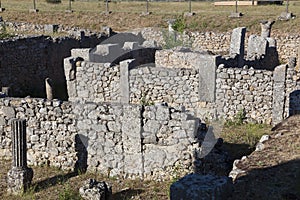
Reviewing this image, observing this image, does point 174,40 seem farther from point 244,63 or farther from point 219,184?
point 219,184

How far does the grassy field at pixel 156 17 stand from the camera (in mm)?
34469

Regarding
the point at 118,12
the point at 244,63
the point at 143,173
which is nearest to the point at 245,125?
the point at 244,63

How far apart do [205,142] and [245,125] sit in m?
4.78

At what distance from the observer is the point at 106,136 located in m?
11.3

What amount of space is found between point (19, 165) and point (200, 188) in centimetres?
501

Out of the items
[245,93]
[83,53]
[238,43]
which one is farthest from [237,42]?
[83,53]

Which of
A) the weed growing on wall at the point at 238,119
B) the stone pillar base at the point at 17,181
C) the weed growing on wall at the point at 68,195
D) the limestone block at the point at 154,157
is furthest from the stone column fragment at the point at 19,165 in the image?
the weed growing on wall at the point at 238,119

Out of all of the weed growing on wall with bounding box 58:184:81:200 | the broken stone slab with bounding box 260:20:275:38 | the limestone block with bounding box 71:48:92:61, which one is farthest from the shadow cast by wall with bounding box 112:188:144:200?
the broken stone slab with bounding box 260:20:275:38

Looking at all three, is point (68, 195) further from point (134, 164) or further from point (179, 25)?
point (179, 25)

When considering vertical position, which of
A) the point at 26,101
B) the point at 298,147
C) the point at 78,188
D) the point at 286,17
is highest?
the point at 286,17

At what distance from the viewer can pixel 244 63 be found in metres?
18.5

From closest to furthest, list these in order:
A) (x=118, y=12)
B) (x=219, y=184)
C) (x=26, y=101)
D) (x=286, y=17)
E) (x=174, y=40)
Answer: (x=219, y=184), (x=26, y=101), (x=174, y=40), (x=286, y=17), (x=118, y=12)

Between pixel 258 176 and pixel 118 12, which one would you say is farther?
pixel 118 12

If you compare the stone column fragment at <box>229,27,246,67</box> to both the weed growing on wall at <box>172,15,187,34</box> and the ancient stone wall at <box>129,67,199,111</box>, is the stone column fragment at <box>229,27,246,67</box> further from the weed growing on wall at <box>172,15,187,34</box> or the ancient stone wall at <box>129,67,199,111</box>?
the weed growing on wall at <box>172,15,187,34</box>
